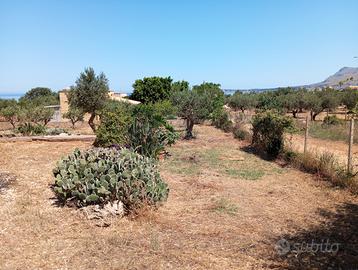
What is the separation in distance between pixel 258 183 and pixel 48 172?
529 centimetres

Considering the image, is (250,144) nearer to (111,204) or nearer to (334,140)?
(334,140)

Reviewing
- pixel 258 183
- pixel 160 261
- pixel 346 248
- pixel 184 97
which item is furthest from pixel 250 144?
pixel 160 261

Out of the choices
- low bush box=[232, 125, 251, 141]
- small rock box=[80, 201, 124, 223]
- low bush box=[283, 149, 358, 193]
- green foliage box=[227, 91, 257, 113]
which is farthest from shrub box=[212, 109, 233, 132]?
green foliage box=[227, 91, 257, 113]

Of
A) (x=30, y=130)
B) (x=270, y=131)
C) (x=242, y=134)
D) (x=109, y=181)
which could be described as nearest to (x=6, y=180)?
(x=109, y=181)

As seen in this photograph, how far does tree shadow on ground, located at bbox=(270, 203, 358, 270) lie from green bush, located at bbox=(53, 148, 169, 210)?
231 cm

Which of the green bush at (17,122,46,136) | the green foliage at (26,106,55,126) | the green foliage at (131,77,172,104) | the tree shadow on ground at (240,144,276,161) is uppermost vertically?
the green foliage at (131,77,172,104)

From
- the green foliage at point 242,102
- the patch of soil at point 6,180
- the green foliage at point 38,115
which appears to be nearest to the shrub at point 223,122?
the green foliage at point 38,115

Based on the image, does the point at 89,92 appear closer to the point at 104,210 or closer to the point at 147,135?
the point at 147,135

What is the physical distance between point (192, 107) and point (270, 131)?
5.15 metres

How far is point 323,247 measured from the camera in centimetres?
447

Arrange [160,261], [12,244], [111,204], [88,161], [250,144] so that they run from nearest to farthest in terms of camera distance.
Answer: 1. [160,261]
2. [12,244]
3. [111,204]
4. [88,161]
5. [250,144]

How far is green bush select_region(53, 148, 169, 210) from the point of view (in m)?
5.39

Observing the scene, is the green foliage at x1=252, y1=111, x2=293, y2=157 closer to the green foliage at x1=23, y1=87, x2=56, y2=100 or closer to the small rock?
the small rock

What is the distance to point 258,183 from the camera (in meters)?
7.99
